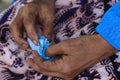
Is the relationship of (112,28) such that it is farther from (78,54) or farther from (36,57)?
(36,57)

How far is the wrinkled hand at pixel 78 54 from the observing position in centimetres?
108

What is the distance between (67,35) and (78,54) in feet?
0.61

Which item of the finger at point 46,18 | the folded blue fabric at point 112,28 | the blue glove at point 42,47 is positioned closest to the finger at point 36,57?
the blue glove at point 42,47

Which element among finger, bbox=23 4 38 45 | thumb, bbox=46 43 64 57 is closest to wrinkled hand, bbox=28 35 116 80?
thumb, bbox=46 43 64 57

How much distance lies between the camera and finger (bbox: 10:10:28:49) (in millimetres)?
1240

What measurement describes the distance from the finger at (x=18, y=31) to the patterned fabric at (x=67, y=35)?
0.03 metres

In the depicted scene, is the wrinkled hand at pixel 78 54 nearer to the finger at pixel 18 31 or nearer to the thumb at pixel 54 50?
the thumb at pixel 54 50

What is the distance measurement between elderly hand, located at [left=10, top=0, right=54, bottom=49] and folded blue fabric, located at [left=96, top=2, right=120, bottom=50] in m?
0.24

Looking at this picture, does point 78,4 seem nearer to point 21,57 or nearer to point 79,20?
point 79,20

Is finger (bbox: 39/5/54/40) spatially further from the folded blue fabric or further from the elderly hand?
the folded blue fabric

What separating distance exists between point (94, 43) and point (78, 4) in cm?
28

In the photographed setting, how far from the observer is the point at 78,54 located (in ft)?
3.56

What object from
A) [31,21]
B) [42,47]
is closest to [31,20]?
[31,21]

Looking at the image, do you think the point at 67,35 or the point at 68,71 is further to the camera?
the point at 67,35
